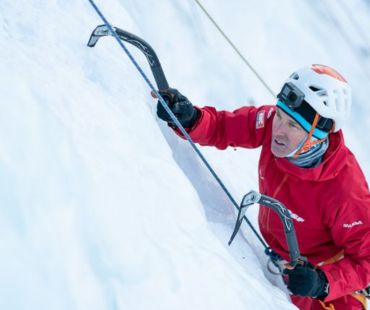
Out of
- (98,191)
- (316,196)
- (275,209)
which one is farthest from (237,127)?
(98,191)

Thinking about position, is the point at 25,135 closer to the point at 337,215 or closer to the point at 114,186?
the point at 114,186

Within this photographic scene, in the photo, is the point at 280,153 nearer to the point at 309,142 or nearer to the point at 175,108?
the point at 309,142

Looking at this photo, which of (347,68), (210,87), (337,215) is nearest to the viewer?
(337,215)

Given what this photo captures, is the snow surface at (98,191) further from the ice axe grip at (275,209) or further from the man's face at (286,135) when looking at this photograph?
the man's face at (286,135)

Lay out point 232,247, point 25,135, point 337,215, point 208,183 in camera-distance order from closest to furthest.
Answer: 1. point 25,135
2. point 232,247
3. point 337,215
4. point 208,183

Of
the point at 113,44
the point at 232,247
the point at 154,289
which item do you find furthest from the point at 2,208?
the point at 113,44

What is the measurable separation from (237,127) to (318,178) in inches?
14.6

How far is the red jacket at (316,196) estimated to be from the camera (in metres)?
1.75

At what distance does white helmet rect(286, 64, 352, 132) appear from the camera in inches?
66.7

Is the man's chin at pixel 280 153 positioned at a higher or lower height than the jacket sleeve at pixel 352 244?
higher

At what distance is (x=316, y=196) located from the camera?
5.94 feet

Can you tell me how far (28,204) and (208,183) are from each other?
99 cm

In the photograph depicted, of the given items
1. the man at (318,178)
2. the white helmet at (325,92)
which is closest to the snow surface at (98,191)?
the man at (318,178)

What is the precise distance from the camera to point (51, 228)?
0.96 meters
